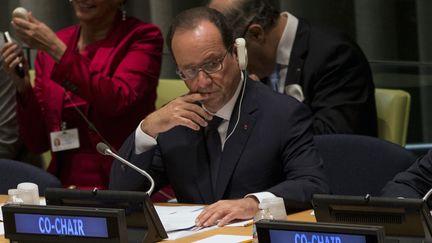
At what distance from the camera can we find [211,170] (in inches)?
151

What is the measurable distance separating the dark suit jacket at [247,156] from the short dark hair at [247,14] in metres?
0.96

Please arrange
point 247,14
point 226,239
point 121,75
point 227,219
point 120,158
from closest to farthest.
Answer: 1. point 226,239
2. point 227,219
3. point 120,158
4. point 247,14
5. point 121,75

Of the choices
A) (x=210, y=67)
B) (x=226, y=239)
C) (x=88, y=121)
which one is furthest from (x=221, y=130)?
(x=88, y=121)

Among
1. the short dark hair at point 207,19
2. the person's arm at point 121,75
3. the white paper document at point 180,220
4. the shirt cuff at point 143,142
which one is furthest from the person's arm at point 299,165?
the person's arm at point 121,75

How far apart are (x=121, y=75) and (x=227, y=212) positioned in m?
1.69

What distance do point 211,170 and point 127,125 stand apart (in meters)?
1.36

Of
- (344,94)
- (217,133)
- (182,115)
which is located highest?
(182,115)

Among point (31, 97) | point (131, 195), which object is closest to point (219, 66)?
point (131, 195)

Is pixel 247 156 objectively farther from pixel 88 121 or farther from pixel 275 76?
pixel 88 121

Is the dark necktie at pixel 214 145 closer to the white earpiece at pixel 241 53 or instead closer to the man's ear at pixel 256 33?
the white earpiece at pixel 241 53

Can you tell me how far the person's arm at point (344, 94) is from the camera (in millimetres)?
4777

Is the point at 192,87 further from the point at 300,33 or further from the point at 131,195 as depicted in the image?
the point at 300,33

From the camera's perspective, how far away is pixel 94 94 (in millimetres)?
4871

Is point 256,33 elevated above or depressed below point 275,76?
above
